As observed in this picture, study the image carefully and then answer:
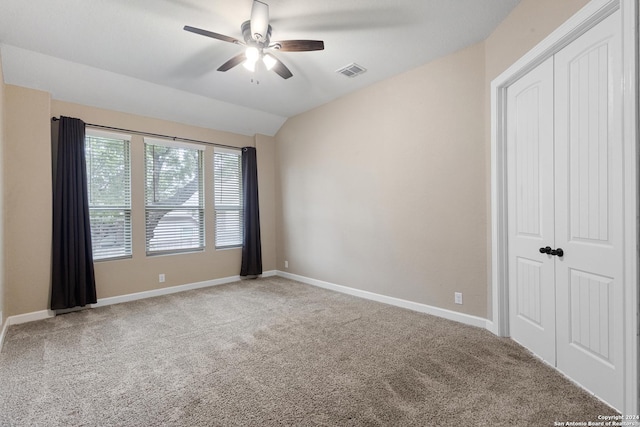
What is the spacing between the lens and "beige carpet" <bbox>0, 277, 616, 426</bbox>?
177 cm

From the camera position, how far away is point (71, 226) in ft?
12.1

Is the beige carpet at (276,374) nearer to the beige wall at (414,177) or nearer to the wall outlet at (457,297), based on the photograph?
the wall outlet at (457,297)

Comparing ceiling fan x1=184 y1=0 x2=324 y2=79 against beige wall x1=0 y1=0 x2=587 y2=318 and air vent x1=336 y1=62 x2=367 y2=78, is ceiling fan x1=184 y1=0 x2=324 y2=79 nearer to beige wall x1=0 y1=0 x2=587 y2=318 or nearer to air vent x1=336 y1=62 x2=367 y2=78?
air vent x1=336 y1=62 x2=367 y2=78

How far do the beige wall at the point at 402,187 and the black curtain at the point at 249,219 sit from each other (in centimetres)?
82

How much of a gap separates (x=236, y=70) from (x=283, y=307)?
303 cm

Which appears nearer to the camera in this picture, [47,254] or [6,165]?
[6,165]

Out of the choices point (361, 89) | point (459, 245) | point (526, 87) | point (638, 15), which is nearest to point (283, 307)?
point (459, 245)

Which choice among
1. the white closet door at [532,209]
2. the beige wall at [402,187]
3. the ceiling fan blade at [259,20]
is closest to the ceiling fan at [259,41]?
the ceiling fan blade at [259,20]

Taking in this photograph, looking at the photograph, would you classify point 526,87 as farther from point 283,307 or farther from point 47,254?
point 47,254

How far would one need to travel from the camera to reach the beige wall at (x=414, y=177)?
9.82 ft

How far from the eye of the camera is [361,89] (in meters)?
4.17

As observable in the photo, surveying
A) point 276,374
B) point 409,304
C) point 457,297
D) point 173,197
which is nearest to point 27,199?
point 173,197

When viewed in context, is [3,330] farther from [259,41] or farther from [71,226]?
[259,41]

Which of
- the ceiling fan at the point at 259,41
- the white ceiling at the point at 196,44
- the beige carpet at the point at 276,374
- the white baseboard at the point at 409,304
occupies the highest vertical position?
the white ceiling at the point at 196,44
